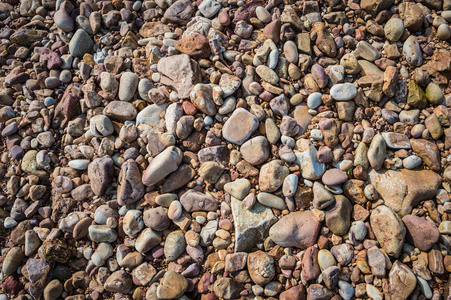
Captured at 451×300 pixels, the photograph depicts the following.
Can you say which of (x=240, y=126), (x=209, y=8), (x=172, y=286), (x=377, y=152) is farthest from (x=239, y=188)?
(x=209, y=8)

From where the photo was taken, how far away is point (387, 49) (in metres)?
2.32

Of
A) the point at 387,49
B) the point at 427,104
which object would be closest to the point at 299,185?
the point at 427,104

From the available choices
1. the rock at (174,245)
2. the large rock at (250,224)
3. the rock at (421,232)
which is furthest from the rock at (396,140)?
the rock at (174,245)

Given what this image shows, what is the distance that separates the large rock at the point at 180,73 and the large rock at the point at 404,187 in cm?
151

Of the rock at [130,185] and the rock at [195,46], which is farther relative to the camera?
the rock at [195,46]

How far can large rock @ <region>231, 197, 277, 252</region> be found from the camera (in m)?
1.93

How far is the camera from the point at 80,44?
2.63 metres

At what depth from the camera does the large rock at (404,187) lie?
194cm

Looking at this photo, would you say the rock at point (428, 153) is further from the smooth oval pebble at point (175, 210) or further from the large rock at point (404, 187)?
the smooth oval pebble at point (175, 210)

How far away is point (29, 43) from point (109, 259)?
226cm

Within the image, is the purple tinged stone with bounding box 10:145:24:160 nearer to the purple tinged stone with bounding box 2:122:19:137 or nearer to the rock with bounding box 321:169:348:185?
the purple tinged stone with bounding box 2:122:19:137

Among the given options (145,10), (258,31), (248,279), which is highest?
(145,10)

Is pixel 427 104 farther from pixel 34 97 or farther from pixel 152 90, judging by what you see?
pixel 34 97

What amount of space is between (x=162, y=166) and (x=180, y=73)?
76 cm
